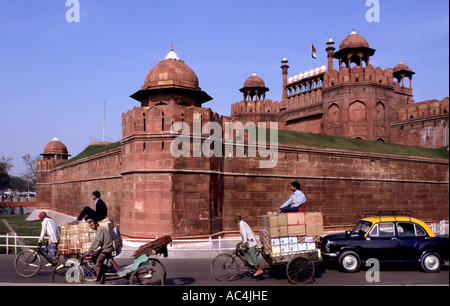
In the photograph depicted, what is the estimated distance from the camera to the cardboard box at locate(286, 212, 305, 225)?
9359 millimetres

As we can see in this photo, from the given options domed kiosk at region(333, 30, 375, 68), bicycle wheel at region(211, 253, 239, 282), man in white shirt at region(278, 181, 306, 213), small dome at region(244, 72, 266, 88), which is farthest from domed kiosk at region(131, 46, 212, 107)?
small dome at region(244, 72, 266, 88)

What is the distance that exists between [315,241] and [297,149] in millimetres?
10550

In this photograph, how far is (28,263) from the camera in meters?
10.1

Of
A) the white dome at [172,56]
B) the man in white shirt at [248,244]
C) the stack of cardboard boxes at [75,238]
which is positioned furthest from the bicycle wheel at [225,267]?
the white dome at [172,56]

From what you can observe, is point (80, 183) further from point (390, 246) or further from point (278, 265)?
point (390, 246)

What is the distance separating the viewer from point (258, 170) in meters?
18.4

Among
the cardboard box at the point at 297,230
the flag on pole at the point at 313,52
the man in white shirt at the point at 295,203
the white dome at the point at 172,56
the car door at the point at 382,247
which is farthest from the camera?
the flag on pole at the point at 313,52

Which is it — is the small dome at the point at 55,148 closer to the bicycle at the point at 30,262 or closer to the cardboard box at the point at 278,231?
the bicycle at the point at 30,262

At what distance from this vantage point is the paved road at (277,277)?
9.25 m

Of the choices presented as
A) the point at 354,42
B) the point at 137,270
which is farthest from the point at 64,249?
the point at 354,42

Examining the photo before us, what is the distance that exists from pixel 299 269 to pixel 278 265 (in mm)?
550

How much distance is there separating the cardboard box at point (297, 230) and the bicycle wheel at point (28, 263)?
6.72 metres

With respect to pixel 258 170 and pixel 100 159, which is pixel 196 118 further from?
pixel 100 159

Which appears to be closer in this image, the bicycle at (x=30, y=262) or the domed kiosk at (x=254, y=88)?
the bicycle at (x=30, y=262)
